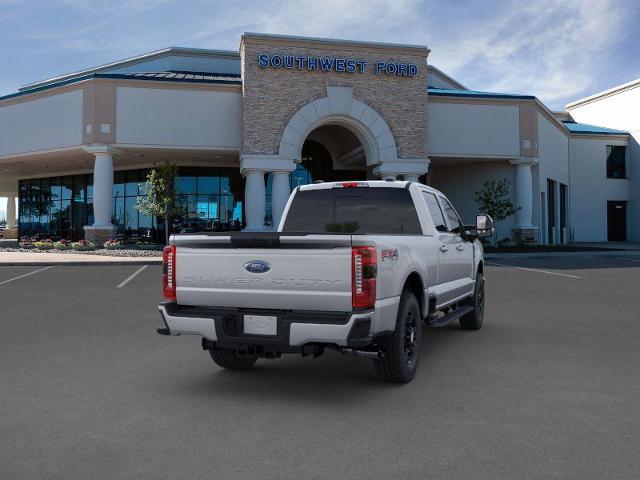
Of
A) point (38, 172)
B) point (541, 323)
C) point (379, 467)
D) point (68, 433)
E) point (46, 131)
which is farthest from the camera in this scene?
point (38, 172)

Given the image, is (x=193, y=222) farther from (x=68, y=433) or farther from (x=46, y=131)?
(x=68, y=433)

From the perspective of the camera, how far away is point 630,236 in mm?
43031

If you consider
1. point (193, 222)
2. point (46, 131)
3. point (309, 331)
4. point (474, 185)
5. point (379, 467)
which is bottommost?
point (379, 467)

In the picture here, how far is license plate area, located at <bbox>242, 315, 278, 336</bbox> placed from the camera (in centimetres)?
511

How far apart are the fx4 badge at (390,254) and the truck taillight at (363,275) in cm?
21

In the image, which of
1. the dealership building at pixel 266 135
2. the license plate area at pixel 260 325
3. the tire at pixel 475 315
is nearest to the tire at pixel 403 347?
the license plate area at pixel 260 325

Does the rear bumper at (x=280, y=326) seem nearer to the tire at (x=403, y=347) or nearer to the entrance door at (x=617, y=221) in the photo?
the tire at (x=403, y=347)

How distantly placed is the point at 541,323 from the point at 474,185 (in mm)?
26381

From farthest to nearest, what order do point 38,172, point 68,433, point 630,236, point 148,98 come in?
1. point 630,236
2. point 38,172
3. point 148,98
4. point 68,433

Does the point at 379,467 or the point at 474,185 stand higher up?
the point at 474,185

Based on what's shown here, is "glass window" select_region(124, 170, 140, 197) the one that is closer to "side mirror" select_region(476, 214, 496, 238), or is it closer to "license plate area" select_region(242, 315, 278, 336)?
"side mirror" select_region(476, 214, 496, 238)

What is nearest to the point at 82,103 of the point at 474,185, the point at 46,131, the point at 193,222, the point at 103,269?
the point at 46,131

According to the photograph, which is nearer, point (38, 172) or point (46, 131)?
point (46, 131)

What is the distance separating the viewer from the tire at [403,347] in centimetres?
550
